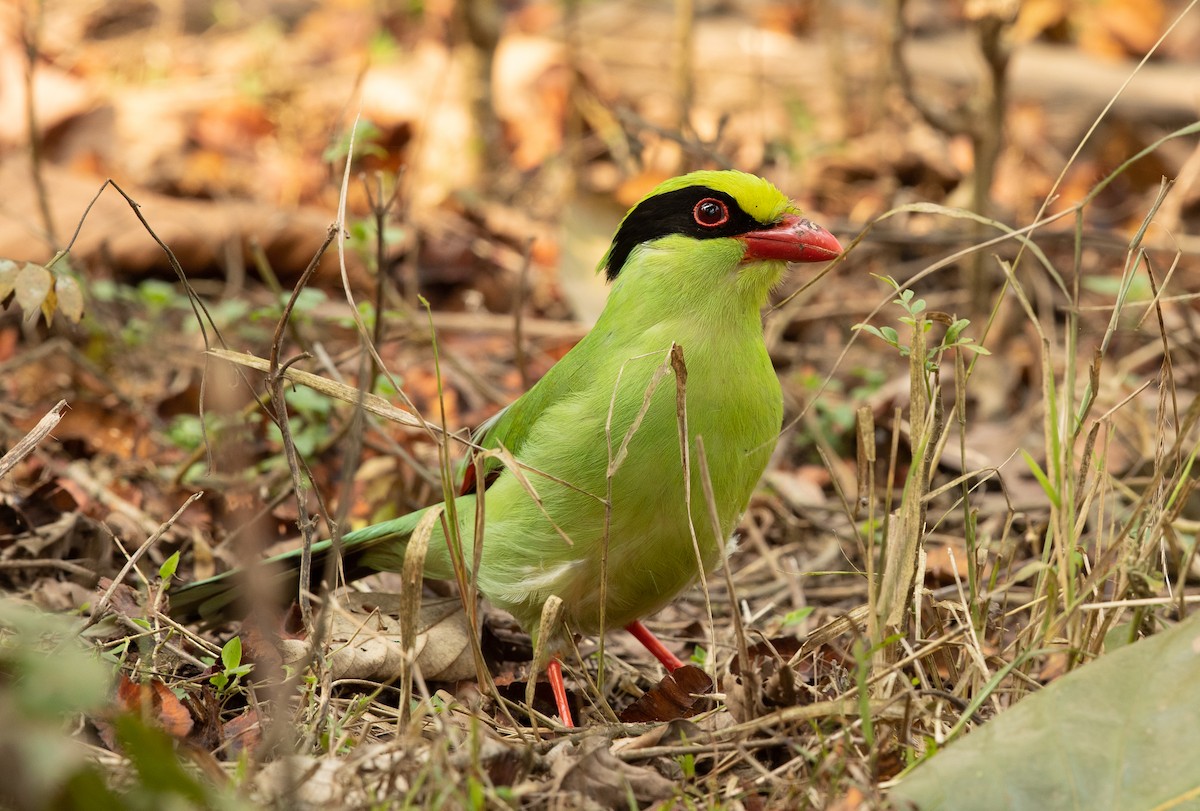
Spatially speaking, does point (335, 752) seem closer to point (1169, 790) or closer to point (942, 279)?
point (1169, 790)

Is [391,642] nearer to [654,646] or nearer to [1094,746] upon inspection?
[654,646]

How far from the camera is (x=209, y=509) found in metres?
4.38

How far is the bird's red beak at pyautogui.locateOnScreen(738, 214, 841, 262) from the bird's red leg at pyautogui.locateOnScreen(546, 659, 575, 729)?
126cm

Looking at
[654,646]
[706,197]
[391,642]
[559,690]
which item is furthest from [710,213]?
[391,642]

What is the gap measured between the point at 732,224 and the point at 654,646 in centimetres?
127

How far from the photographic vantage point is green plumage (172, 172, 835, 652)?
3.21m

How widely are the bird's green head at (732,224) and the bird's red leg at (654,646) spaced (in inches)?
42.7

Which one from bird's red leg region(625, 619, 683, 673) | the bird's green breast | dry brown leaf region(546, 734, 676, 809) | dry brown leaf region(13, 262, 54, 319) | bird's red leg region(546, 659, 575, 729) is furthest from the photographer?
bird's red leg region(625, 619, 683, 673)

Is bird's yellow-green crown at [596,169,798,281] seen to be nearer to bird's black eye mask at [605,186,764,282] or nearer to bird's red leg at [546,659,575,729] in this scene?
bird's black eye mask at [605,186,764,282]

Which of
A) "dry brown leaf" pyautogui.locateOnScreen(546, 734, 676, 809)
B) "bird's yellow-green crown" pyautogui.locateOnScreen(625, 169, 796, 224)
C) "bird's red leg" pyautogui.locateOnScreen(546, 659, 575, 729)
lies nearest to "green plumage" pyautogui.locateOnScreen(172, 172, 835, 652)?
"bird's yellow-green crown" pyautogui.locateOnScreen(625, 169, 796, 224)

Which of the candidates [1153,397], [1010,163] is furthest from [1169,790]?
[1010,163]

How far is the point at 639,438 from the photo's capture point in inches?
125

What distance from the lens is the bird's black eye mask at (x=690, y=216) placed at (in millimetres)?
3660

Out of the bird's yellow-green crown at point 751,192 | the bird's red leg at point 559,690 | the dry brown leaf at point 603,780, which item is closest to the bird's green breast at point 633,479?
the bird's red leg at point 559,690
